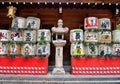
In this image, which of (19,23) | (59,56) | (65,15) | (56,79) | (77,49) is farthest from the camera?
(65,15)

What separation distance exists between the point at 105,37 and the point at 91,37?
0.75 metres

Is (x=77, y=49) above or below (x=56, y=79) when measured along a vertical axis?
above

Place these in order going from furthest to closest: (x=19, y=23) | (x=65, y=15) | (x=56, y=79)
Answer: (x=65, y=15)
(x=19, y=23)
(x=56, y=79)

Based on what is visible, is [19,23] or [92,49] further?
[19,23]

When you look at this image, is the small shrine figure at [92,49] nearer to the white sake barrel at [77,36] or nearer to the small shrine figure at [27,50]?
the white sake barrel at [77,36]

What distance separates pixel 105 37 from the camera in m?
10.4

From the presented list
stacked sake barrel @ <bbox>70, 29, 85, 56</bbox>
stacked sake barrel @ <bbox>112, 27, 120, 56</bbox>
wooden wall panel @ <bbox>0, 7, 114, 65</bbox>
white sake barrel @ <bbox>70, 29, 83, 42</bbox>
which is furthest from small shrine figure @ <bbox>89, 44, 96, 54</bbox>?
wooden wall panel @ <bbox>0, 7, 114, 65</bbox>

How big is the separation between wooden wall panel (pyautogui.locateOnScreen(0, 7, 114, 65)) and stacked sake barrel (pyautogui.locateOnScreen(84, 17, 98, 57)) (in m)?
1.37

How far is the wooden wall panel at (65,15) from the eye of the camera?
38.6 ft

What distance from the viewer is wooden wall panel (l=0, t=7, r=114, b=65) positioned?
38.6ft

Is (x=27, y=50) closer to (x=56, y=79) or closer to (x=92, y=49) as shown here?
(x=56, y=79)

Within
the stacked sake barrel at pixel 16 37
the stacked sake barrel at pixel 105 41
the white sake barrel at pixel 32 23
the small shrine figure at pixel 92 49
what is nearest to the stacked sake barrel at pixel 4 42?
the stacked sake barrel at pixel 16 37

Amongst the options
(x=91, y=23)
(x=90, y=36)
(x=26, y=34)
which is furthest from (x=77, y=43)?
(x=26, y=34)

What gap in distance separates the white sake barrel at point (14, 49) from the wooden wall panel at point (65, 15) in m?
2.07
